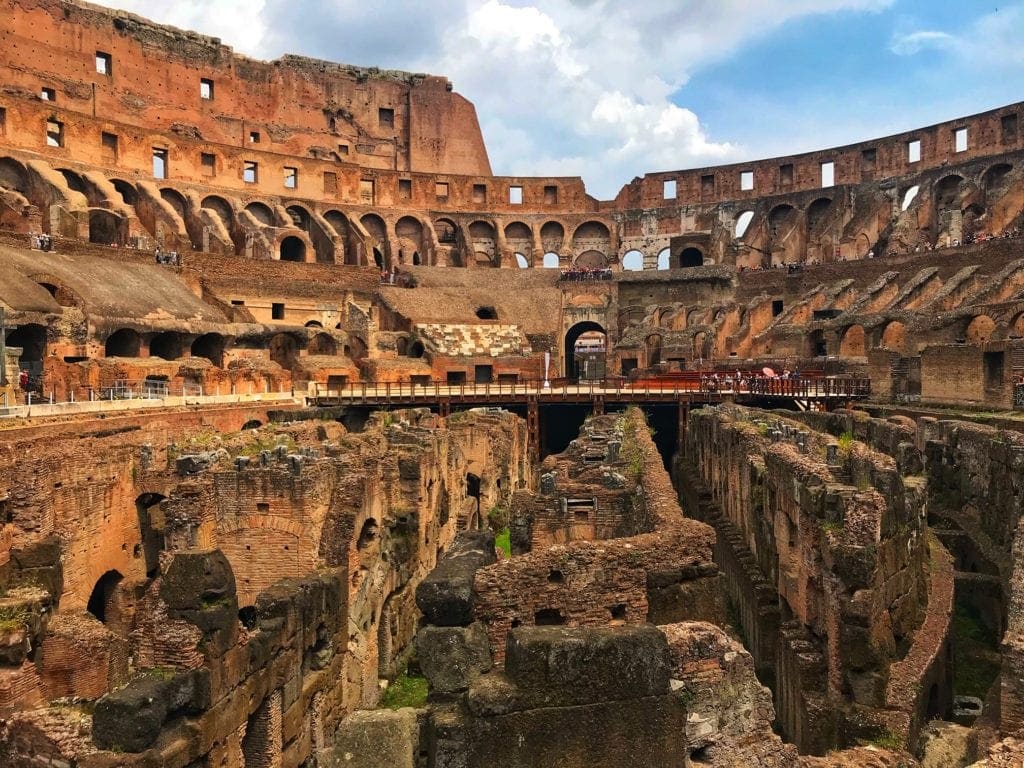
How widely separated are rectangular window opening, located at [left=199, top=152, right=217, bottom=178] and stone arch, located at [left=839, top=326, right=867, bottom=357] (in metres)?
39.3

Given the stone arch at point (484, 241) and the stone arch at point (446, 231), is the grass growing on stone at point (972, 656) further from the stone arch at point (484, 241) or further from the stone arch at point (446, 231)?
the stone arch at point (446, 231)

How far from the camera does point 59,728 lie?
17.8ft

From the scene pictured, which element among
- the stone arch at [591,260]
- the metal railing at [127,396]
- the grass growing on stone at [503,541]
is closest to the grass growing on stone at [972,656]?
the grass growing on stone at [503,541]

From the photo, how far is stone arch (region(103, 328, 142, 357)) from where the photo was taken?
1238 inches

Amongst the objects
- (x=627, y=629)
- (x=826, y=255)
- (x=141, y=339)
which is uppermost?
(x=826, y=255)

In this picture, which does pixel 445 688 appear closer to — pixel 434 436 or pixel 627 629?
pixel 627 629

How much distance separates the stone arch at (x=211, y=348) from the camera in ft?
117

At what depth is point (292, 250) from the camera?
52.8 m

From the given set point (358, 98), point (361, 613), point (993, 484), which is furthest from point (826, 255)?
point (361, 613)

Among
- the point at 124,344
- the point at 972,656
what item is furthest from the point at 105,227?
the point at 972,656

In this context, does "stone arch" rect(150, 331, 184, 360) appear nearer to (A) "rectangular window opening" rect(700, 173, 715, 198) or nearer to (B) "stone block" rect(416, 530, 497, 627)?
(B) "stone block" rect(416, 530, 497, 627)

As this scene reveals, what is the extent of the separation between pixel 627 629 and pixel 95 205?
47.3m

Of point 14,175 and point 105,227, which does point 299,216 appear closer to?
point 105,227

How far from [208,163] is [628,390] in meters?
33.9
